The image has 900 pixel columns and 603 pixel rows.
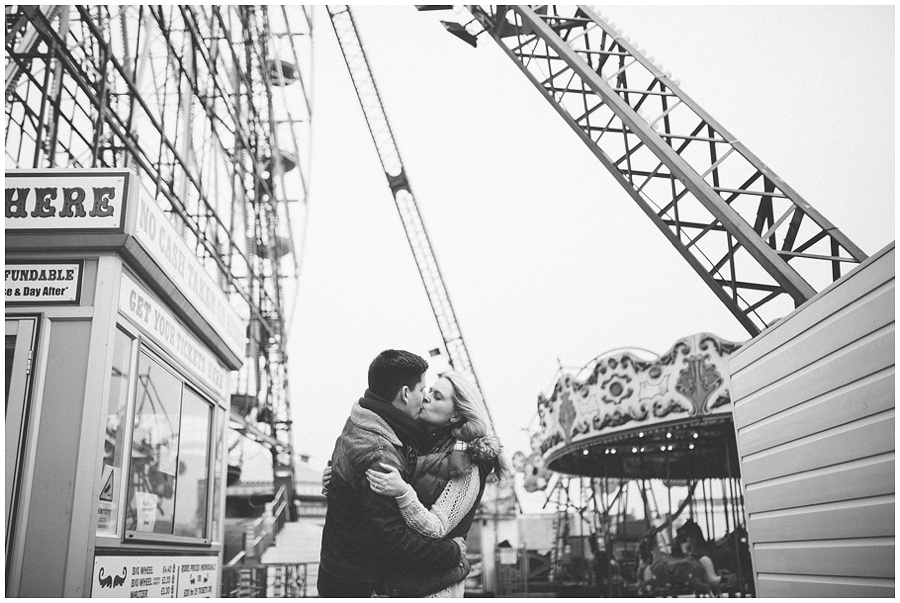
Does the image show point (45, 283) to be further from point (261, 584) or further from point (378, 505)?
point (261, 584)

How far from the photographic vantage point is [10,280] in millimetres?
3375

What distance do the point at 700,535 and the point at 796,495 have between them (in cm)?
1038

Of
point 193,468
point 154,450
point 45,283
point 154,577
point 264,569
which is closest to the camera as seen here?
point 45,283

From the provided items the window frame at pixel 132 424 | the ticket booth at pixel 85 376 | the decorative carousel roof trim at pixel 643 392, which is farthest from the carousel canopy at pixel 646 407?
the ticket booth at pixel 85 376

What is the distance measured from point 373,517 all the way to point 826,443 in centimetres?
214

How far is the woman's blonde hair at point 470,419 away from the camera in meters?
2.46

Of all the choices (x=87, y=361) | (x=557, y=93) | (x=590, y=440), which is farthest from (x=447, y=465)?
(x=590, y=440)

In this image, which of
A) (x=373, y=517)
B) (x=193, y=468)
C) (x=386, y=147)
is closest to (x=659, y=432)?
(x=193, y=468)

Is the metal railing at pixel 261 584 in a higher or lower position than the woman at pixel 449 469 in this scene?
lower

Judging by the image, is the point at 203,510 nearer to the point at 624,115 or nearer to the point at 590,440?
the point at 624,115

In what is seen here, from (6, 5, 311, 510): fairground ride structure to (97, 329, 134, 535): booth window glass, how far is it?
8.82m

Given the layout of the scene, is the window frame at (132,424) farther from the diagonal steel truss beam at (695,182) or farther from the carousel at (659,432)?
the carousel at (659,432)

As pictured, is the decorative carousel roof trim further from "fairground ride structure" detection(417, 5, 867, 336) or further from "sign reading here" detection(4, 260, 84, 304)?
"sign reading here" detection(4, 260, 84, 304)

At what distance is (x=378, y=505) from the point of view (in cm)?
225
